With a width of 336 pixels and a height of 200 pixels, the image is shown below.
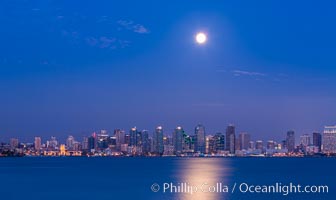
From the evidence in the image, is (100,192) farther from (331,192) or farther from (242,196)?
(331,192)

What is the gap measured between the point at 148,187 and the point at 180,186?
504cm

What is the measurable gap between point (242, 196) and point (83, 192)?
21441 millimetres

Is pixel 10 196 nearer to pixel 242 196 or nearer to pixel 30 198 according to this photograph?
pixel 30 198

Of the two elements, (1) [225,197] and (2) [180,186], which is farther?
(2) [180,186]

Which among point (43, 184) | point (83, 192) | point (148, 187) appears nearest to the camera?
point (83, 192)

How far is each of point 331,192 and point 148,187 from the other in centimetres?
2477

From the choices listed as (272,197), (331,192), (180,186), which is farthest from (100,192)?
(331,192)

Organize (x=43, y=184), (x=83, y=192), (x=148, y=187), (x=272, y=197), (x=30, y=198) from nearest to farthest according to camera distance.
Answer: (x=272, y=197) → (x=30, y=198) → (x=83, y=192) → (x=148, y=187) → (x=43, y=184)

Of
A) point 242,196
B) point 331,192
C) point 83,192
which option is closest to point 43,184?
point 83,192

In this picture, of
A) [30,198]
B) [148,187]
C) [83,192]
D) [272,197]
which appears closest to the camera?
[272,197]

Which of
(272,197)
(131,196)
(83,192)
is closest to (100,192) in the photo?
(83,192)

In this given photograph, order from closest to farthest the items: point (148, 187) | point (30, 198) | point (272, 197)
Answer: point (272, 197) < point (30, 198) < point (148, 187)

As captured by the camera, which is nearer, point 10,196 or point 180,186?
point 10,196

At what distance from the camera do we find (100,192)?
79562mm
